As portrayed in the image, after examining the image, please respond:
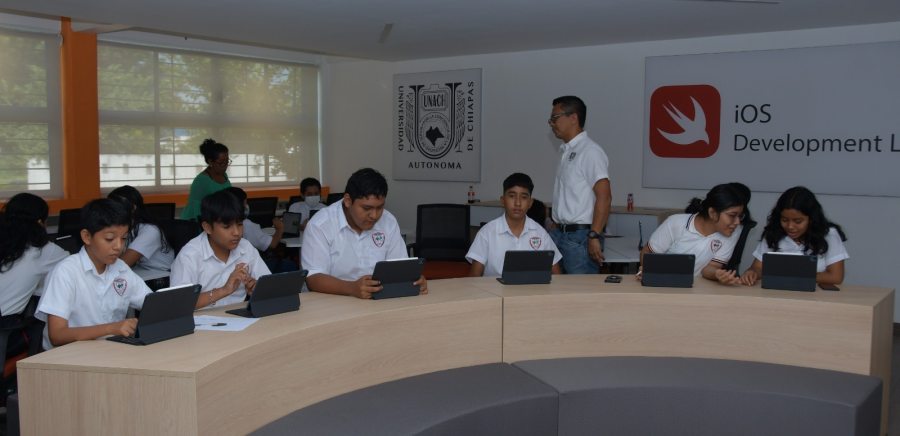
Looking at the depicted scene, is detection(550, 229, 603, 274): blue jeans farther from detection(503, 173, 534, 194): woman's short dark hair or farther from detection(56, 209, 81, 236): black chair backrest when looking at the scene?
detection(56, 209, 81, 236): black chair backrest

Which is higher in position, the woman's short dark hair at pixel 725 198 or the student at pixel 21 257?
the woman's short dark hair at pixel 725 198

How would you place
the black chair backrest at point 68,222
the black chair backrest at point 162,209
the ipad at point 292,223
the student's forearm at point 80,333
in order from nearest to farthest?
the student's forearm at point 80,333, the black chair backrest at point 68,222, the ipad at point 292,223, the black chair backrest at point 162,209

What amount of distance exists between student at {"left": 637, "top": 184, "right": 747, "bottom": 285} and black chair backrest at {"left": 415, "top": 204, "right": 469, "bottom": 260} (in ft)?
7.98

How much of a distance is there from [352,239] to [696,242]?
5.82ft

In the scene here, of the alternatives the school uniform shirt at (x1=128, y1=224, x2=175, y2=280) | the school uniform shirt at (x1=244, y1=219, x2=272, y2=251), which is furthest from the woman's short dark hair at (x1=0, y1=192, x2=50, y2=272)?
the school uniform shirt at (x1=244, y1=219, x2=272, y2=251)

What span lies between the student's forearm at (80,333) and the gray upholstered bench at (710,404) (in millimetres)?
1609

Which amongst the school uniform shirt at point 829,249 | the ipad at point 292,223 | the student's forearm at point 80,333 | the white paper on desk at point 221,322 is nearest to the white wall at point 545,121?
the ipad at point 292,223

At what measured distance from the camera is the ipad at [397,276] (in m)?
3.24

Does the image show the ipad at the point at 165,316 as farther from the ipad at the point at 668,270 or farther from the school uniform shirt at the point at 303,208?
the school uniform shirt at the point at 303,208

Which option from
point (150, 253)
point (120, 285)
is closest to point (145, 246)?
point (150, 253)

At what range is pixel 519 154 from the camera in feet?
28.9

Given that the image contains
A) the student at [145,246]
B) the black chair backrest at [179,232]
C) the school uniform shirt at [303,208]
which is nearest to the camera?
the student at [145,246]

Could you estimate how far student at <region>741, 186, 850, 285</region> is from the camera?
3.85 metres

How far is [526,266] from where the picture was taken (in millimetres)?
3645
